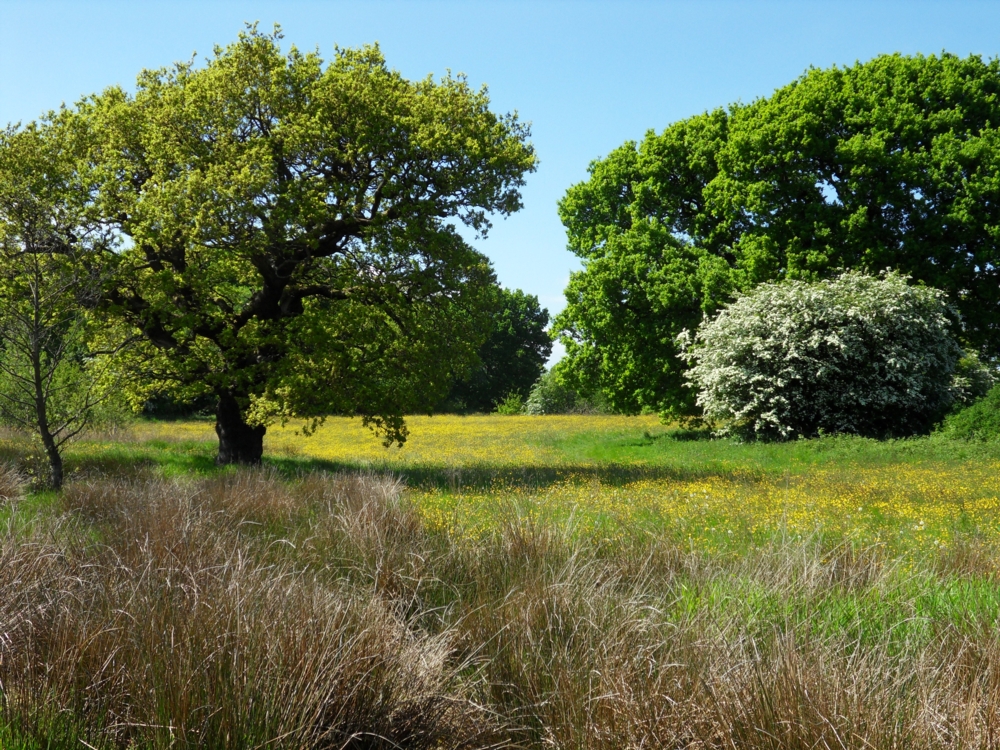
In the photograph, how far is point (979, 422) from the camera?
68.5ft

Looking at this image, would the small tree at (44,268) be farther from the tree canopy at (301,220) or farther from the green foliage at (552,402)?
the green foliage at (552,402)

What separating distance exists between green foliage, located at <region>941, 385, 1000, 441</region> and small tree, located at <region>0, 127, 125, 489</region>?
67.8 ft

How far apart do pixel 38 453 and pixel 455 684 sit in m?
15.8

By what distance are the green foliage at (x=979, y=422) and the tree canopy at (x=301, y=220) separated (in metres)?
13.3

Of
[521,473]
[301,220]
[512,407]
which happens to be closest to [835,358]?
[521,473]

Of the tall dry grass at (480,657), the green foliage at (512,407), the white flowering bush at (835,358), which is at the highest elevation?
the white flowering bush at (835,358)

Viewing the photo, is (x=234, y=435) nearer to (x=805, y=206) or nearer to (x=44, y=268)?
(x=44, y=268)

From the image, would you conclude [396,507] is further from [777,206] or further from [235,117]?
[777,206]

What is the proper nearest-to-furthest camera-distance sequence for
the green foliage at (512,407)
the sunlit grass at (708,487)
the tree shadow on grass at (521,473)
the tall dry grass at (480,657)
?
the tall dry grass at (480,657) → the sunlit grass at (708,487) → the tree shadow on grass at (521,473) → the green foliage at (512,407)

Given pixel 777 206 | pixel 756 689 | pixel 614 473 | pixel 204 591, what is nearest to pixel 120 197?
pixel 614 473

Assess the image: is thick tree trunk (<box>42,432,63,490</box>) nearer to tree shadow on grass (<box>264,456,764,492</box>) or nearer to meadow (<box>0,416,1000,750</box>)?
tree shadow on grass (<box>264,456,764,492</box>)

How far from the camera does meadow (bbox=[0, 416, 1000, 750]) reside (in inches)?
134

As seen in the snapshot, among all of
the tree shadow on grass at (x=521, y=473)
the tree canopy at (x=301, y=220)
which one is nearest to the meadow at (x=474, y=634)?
the tree shadow on grass at (x=521, y=473)

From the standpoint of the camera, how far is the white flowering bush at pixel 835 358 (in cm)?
2355
